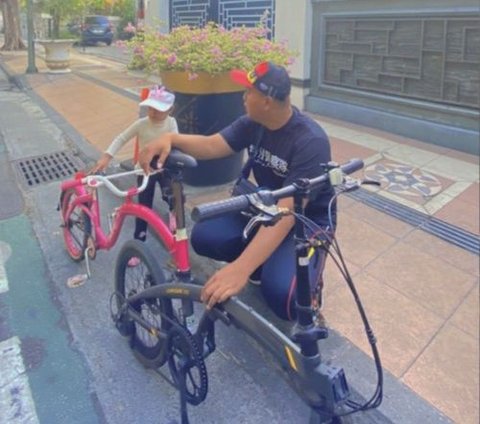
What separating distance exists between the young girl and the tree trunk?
1802 cm

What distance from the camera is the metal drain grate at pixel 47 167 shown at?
16.1ft

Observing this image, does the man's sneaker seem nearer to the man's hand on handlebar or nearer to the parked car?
the man's hand on handlebar

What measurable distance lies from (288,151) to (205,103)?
1841 mm

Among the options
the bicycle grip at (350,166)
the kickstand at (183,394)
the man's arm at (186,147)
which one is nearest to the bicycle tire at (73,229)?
the man's arm at (186,147)

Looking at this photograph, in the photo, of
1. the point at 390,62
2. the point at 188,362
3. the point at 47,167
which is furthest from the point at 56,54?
the point at 188,362

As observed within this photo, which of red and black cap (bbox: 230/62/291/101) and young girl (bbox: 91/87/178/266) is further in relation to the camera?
young girl (bbox: 91/87/178/266)

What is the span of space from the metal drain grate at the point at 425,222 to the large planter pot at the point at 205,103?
1.34 metres

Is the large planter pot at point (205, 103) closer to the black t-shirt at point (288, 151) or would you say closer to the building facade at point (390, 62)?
the black t-shirt at point (288, 151)

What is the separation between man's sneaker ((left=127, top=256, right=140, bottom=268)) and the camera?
2.31 meters

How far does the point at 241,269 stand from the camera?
5.71 ft

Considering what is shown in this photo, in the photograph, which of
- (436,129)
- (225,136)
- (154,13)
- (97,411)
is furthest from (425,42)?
(154,13)

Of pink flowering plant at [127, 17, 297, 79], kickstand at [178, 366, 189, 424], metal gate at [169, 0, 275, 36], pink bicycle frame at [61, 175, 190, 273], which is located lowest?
kickstand at [178, 366, 189, 424]

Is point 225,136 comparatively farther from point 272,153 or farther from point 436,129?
point 436,129

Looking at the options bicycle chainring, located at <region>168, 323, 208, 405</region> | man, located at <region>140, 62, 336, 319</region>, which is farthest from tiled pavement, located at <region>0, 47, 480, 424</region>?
bicycle chainring, located at <region>168, 323, 208, 405</region>
